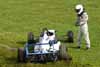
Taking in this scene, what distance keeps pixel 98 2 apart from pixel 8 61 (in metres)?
16.5

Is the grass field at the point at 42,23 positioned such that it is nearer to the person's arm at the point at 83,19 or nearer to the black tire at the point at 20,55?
the black tire at the point at 20,55

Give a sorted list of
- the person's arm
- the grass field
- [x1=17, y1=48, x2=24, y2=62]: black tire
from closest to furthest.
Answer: [x1=17, y1=48, x2=24, y2=62]: black tire < the grass field < the person's arm

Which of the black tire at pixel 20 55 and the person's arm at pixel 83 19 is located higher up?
the person's arm at pixel 83 19

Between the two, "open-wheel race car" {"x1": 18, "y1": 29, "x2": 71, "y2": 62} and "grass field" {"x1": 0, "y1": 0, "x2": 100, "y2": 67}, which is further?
"grass field" {"x1": 0, "y1": 0, "x2": 100, "y2": 67}

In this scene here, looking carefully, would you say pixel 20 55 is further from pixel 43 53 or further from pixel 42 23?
pixel 42 23

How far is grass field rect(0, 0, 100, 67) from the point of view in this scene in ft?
66.0

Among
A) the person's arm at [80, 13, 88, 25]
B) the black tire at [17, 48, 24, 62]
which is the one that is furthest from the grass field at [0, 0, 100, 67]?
the person's arm at [80, 13, 88, 25]

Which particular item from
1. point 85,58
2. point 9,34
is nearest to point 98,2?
point 9,34

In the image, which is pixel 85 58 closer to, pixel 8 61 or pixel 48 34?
pixel 48 34

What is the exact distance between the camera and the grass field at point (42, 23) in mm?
20109

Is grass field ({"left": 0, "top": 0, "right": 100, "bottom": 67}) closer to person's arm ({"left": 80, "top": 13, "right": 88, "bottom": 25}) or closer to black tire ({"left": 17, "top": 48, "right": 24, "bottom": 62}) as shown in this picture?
black tire ({"left": 17, "top": 48, "right": 24, "bottom": 62})

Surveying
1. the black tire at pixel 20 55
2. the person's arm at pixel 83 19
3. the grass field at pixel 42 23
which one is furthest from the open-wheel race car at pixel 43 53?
the person's arm at pixel 83 19

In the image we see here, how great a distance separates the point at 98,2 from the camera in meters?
34.2

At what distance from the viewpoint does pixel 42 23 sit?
28.0 metres
